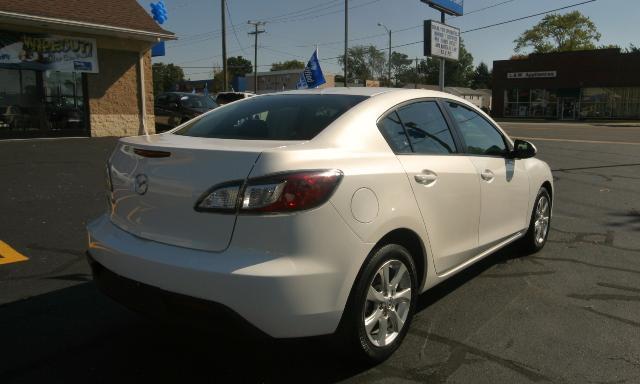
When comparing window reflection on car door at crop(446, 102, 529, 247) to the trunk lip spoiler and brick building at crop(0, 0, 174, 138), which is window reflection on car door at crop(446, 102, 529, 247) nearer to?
the trunk lip spoiler

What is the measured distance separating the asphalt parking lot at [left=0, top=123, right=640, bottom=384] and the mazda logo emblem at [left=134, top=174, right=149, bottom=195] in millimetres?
835

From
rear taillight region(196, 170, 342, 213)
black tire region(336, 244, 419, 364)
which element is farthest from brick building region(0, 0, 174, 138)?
black tire region(336, 244, 419, 364)

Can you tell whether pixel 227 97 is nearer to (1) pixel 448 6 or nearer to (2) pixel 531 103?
(1) pixel 448 6

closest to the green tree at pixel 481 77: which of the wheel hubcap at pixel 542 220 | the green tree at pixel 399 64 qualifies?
the green tree at pixel 399 64

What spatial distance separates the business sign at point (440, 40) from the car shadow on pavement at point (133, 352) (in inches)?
530

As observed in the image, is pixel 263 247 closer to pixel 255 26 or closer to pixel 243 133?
pixel 243 133

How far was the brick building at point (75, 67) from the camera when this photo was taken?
551 inches

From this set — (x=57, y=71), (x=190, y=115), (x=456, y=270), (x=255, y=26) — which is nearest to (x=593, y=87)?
(x=255, y=26)

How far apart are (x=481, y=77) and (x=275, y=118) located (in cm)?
12962

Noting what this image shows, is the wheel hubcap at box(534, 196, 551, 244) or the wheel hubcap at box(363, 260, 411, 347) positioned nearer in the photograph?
the wheel hubcap at box(363, 260, 411, 347)

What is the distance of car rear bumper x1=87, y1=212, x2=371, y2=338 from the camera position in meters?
Answer: 2.51

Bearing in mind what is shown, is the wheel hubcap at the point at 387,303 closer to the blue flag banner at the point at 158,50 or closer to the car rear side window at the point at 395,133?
the car rear side window at the point at 395,133

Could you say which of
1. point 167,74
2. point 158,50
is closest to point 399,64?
point 167,74

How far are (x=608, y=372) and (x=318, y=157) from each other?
1998 millimetres
